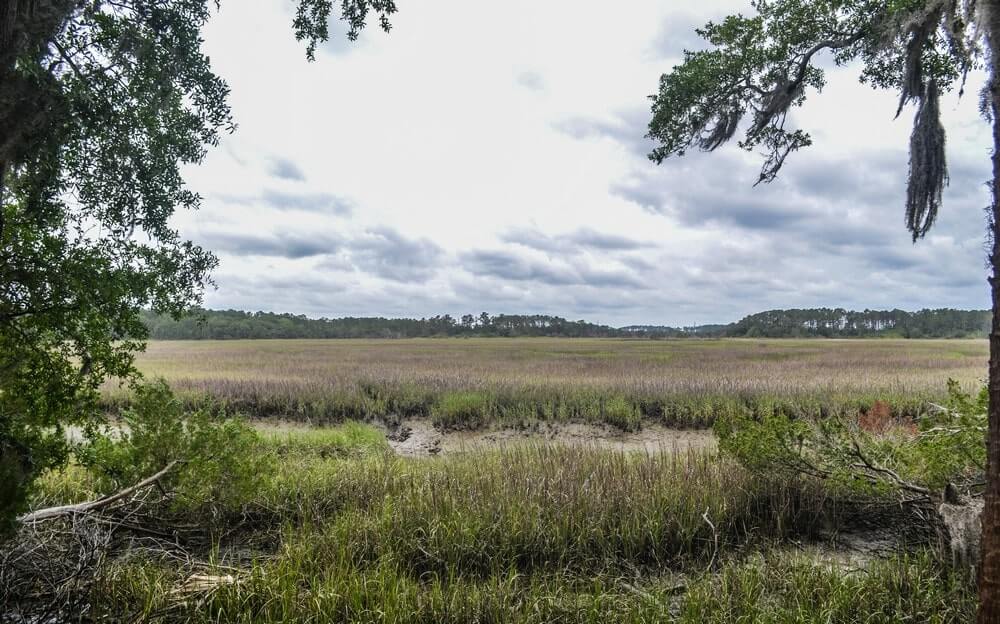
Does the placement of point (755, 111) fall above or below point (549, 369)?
above

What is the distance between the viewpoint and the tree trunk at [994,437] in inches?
102

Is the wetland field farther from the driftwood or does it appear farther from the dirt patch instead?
the dirt patch

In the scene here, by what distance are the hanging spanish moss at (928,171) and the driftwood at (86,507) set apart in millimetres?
9617

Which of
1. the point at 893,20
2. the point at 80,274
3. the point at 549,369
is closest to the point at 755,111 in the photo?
the point at 893,20

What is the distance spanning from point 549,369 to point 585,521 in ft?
65.4

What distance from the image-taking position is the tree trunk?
8.46 ft

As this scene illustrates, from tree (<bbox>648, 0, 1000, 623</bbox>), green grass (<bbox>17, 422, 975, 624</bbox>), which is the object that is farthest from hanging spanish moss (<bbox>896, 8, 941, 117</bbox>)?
green grass (<bbox>17, 422, 975, 624</bbox>)

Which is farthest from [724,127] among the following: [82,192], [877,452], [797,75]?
[82,192]

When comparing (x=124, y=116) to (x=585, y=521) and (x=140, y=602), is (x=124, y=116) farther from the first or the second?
(x=585, y=521)

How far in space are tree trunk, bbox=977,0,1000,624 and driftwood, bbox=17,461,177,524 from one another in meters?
6.32

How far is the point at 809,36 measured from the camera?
8297 mm

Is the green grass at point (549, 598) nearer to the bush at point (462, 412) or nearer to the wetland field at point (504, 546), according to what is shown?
the wetland field at point (504, 546)

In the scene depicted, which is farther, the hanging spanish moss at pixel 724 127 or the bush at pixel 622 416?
the bush at pixel 622 416

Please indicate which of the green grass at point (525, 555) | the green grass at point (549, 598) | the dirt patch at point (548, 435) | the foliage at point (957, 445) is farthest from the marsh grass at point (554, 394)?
the green grass at point (549, 598)
